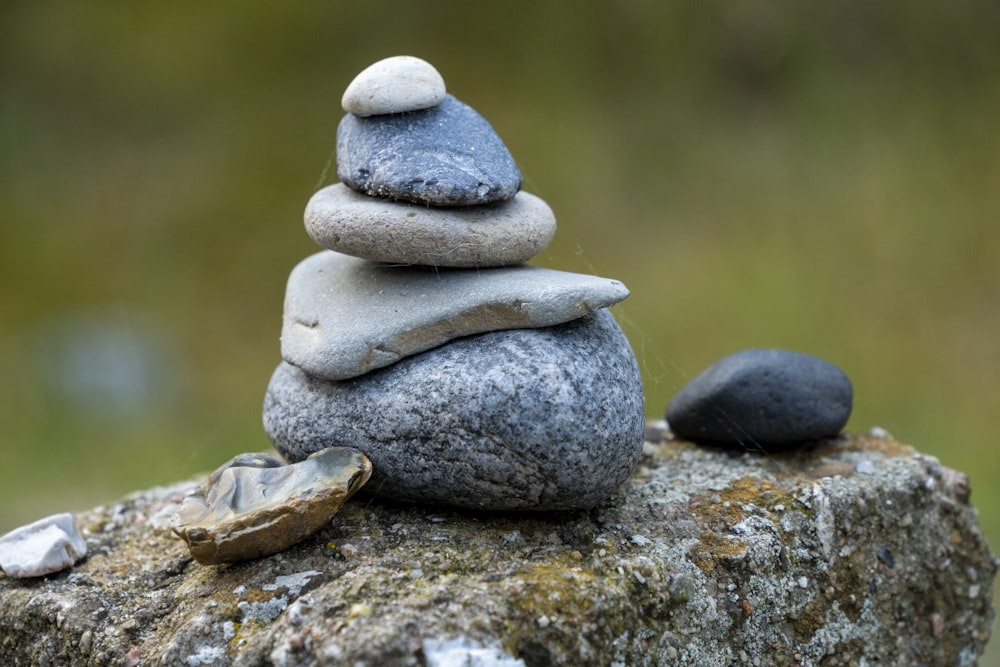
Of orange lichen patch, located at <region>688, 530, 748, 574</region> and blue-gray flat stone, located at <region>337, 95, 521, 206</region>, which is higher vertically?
blue-gray flat stone, located at <region>337, 95, 521, 206</region>

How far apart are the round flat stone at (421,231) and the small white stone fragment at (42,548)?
1159 millimetres

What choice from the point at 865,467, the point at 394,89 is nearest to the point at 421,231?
the point at 394,89

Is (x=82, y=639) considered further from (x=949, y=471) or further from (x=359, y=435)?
(x=949, y=471)

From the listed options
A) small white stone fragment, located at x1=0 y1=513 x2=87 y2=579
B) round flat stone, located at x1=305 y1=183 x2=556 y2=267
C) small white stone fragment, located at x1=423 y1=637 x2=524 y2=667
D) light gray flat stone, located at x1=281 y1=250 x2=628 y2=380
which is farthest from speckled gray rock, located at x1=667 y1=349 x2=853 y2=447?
small white stone fragment, located at x1=0 y1=513 x2=87 y2=579

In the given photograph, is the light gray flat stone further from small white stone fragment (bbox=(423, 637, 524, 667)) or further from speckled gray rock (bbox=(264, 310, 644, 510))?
small white stone fragment (bbox=(423, 637, 524, 667))

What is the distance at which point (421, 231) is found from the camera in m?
2.77

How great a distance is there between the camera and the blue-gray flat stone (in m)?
2.77

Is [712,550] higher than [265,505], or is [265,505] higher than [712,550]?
[265,505]

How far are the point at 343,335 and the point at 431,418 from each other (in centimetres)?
35

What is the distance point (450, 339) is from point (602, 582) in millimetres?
774

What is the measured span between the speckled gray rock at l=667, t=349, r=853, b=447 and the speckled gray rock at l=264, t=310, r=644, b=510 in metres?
0.65

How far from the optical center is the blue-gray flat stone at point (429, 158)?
277 cm

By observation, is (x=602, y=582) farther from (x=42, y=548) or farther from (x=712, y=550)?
(x=42, y=548)

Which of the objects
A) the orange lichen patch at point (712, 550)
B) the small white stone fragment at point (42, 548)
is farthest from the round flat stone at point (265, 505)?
the orange lichen patch at point (712, 550)
